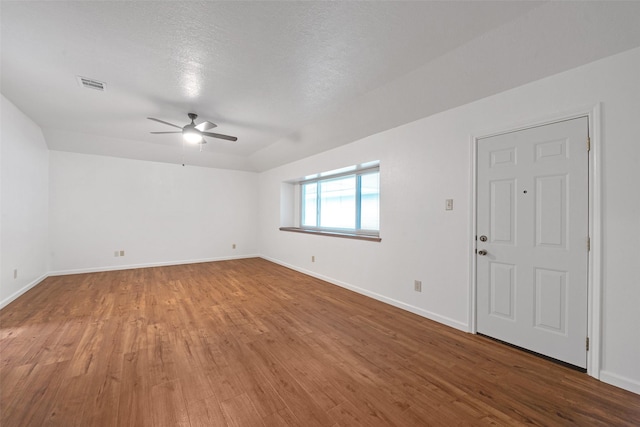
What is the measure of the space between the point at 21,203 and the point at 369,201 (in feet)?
17.2

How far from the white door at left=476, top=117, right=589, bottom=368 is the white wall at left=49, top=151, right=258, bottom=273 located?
5.85 metres

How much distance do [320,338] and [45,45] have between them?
355 cm

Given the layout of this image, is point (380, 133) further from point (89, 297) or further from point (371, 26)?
point (89, 297)

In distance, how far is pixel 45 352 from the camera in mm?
2168

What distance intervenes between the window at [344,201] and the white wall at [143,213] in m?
2.04

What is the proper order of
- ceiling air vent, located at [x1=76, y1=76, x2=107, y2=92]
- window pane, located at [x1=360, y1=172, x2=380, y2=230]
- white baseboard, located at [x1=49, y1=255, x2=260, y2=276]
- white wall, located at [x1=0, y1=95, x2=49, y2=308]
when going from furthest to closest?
white baseboard, located at [x1=49, y1=255, x2=260, y2=276]
window pane, located at [x1=360, y1=172, x2=380, y2=230]
white wall, located at [x1=0, y1=95, x2=49, y2=308]
ceiling air vent, located at [x1=76, y1=76, x2=107, y2=92]

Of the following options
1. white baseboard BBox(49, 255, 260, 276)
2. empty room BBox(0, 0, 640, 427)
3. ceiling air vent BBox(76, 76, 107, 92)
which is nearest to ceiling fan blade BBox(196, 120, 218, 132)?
empty room BBox(0, 0, 640, 427)

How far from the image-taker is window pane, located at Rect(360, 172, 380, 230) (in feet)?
13.6

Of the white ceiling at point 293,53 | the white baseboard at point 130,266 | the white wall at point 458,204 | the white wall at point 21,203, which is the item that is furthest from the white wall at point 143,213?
the white wall at point 458,204

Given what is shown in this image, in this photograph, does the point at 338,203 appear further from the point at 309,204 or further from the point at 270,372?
the point at 270,372

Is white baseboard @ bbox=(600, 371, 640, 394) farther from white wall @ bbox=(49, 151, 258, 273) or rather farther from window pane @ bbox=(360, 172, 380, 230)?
white wall @ bbox=(49, 151, 258, 273)

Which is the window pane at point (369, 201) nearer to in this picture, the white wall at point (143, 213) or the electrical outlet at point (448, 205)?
the electrical outlet at point (448, 205)

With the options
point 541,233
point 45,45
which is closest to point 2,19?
point 45,45

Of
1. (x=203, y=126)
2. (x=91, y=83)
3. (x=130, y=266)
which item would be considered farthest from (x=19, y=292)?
(x=203, y=126)
